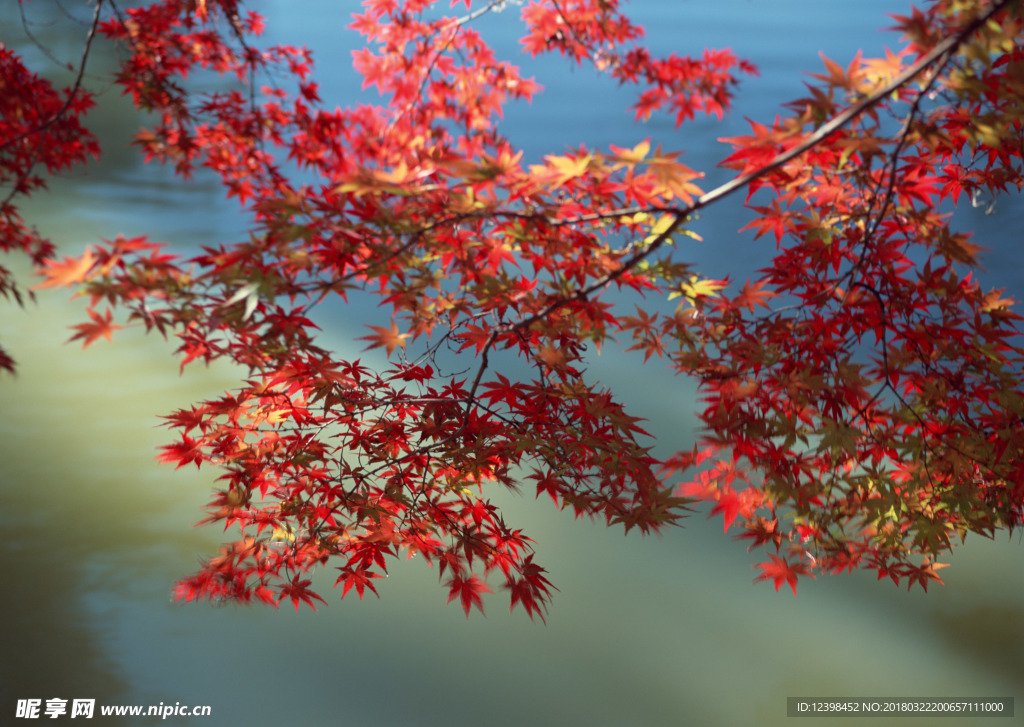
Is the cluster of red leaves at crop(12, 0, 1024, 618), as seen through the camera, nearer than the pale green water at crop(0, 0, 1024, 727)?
Yes

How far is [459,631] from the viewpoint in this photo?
1.81 metres

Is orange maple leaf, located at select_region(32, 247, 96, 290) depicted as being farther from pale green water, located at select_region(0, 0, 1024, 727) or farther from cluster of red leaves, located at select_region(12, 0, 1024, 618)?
pale green water, located at select_region(0, 0, 1024, 727)

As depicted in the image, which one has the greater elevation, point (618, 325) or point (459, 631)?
point (618, 325)

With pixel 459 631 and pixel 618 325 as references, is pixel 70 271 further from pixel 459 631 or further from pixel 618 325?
pixel 459 631

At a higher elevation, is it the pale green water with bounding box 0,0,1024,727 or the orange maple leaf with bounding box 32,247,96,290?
the orange maple leaf with bounding box 32,247,96,290

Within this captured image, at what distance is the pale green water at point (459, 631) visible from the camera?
1.62 metres

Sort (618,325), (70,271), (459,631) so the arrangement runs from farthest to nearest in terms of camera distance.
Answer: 1. (459,631)
2. (618,325)
3. (70,271)

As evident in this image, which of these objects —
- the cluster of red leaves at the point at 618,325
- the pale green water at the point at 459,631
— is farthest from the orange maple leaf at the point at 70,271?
the pale green water at the point at 459,631

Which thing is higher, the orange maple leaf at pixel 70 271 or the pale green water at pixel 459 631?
the orange maple leaf at pixel 70 271

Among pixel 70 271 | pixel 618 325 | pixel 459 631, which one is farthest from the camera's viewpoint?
pixel 459 631

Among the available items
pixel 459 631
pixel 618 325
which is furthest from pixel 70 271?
pixel 459 631

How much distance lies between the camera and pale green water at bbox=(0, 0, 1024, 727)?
162 cm

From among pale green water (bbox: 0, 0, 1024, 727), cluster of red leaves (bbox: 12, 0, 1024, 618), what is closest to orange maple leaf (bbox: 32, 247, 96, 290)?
cluster of red leaves (bbox: 12, 0, 1024, 618)

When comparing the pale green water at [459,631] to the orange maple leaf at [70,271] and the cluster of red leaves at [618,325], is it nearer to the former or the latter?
the cluster of red leaves at [618,325]
